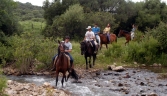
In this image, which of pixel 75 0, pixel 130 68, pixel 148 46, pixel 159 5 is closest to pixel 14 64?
pixel 130 68

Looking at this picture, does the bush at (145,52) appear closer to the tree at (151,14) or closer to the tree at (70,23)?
the tree at (70,23)

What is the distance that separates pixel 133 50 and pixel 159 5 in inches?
1099

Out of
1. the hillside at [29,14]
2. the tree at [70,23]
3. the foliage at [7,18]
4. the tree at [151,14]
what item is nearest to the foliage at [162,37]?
the foliage at [7,18]

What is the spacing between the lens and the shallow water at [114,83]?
13448 mm

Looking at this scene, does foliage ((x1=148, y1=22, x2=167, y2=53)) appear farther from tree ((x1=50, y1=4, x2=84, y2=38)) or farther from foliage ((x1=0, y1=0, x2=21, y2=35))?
tree ((x1=50, y1=4, x2=84, y2=38))

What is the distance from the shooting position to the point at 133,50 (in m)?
23.1

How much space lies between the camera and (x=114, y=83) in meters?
15.6

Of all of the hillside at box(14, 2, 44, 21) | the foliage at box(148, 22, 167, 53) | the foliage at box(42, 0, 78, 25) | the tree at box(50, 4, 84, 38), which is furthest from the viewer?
the hillside at box(14, 2, 44, 21)

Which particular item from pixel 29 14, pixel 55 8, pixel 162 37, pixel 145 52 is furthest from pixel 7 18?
pixel 29 14

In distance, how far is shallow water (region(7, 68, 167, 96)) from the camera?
13448 mm

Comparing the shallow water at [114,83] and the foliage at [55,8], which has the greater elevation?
the foliage at [55,8]

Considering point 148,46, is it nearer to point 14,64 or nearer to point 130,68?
point 130,68

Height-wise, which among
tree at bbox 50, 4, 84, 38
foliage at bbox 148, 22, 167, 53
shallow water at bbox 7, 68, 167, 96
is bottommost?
shallow water at bbox 7, 68, 167, 96

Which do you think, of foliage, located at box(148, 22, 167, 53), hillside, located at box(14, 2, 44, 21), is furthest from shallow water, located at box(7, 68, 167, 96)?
hillside, located at box(14, 2, 44, 21)
